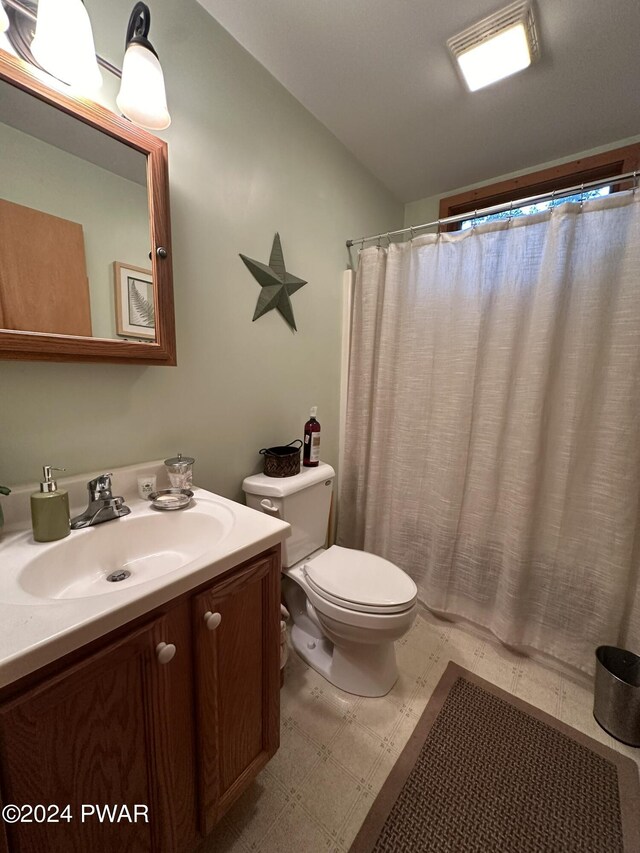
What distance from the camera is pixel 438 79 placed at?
1.25m

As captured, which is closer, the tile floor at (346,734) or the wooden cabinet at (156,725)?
the wooden cabinet at (156,725)

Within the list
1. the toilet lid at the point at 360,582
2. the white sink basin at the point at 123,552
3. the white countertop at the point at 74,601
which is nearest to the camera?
the white countertop at the point at 74,601

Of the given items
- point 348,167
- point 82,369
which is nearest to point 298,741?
point 82,369

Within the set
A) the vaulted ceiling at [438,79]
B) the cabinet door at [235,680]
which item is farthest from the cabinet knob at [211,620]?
the vaulted ceiling at [438,79]

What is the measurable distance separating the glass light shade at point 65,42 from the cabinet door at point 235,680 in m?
1.18

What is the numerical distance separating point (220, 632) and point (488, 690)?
4.02 feet

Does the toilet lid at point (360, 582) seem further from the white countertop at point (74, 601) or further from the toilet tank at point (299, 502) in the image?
the white countertop at point (74, 601)

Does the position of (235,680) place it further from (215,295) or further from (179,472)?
(215,295)

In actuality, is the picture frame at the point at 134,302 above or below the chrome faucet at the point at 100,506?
above

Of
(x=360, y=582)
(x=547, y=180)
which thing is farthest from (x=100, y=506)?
(x=547, y=180)

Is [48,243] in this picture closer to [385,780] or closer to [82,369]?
[82,369]

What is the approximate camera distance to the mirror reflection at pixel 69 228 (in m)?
0.74

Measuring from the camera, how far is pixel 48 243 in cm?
79

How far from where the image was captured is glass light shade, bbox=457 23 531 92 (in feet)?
3.51
